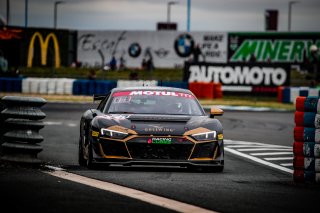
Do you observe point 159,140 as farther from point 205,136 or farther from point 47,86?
point 47,86

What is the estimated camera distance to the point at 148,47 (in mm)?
69312

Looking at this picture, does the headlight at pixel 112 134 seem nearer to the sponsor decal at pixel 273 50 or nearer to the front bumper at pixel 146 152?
the front bumper at pixel 146 152

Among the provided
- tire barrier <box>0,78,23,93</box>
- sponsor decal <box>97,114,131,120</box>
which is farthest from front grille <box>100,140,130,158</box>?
tire barrier <box>0,78,23,93</box>

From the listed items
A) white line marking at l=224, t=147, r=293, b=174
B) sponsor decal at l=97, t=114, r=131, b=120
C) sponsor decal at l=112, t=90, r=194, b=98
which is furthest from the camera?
white line marking at l=224, t=147, r=293, b=174

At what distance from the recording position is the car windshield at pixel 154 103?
44.7 ft

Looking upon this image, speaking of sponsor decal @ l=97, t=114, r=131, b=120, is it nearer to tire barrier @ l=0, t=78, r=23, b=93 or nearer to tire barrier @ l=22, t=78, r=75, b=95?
tire barrier @ l=22, t=78, r=75, b=95

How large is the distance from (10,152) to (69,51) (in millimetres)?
58264

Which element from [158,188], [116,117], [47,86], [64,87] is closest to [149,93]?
[116,117]

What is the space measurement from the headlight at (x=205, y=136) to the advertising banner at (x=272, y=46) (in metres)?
52.3

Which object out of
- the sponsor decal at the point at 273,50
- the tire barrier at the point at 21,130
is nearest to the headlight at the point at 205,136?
the tire barrier at the point at 21,130

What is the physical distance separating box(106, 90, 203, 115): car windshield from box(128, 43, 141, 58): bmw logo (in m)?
55.8

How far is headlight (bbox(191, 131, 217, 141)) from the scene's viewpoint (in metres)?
12.6

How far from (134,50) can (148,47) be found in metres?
1.36

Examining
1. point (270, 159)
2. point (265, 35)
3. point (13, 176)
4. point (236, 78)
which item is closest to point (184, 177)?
point (13, 176)
